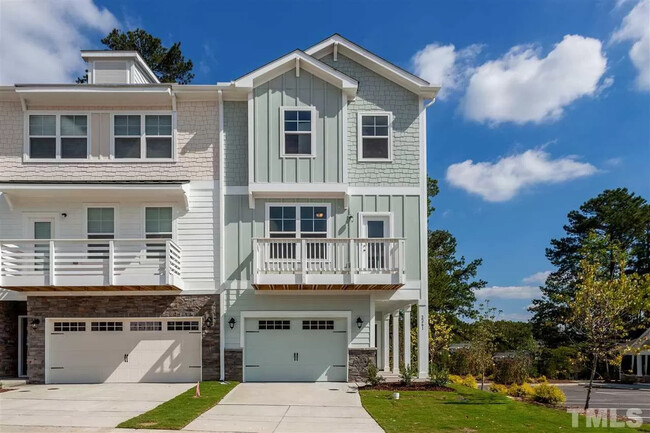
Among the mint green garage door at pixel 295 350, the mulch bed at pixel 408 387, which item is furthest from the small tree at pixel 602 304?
the mint green garage door at pixel 295 350

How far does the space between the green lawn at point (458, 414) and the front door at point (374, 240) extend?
145 inches

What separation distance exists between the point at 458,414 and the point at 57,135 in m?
14.2

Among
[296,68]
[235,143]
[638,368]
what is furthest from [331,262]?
[638,368]

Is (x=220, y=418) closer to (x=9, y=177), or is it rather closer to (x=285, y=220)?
(x=285, y=220)

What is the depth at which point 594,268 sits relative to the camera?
→ 50.0ft

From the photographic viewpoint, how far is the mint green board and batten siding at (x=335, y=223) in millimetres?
16672

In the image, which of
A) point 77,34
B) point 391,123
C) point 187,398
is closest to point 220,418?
point 187,398

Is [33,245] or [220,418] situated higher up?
[33,245]

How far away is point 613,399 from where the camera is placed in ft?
71.8

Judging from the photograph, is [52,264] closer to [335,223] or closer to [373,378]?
[335,223]

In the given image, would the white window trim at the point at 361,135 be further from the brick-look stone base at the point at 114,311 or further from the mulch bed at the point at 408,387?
the mulch bed at the point at 408,387

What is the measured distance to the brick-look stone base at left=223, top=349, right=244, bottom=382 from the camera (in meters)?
16.2

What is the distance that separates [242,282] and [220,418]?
6.14 m

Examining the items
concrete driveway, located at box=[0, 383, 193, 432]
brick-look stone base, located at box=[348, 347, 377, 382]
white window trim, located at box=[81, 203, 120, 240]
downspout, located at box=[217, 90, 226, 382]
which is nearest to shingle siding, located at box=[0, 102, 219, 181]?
downspout, located at box=[217, 90, 226, 382]
